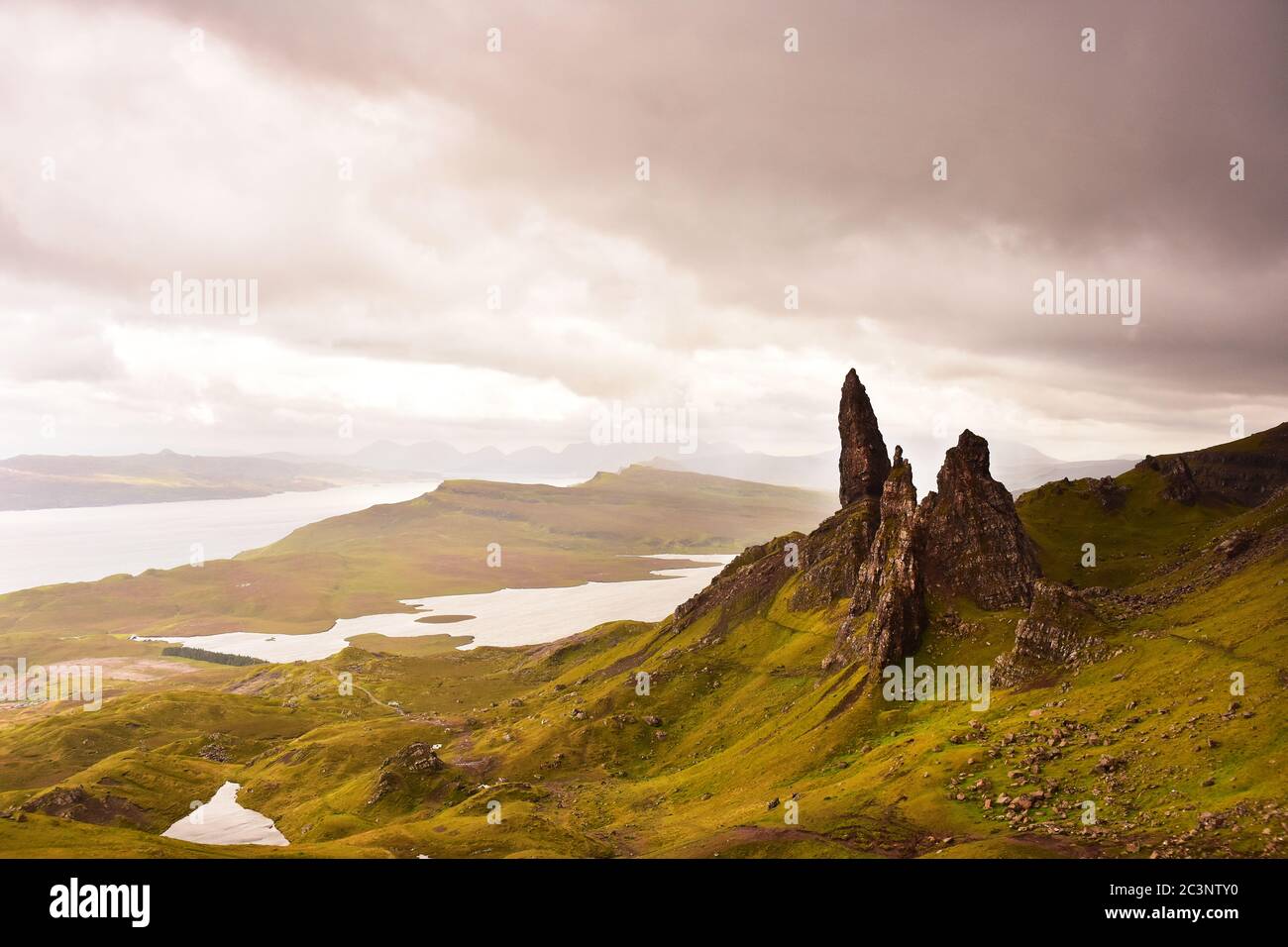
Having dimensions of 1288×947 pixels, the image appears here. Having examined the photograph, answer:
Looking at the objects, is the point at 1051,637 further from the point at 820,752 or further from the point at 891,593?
the point at 820,752

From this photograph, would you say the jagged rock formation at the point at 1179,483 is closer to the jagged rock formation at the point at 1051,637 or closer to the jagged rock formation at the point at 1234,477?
the jagged rock formation at the point at 1234,477

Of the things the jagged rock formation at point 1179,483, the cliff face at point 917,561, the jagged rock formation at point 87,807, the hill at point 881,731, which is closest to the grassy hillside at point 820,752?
the hill at point 881,731

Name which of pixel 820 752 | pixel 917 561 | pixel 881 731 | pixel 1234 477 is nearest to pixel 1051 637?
pixel 881 731

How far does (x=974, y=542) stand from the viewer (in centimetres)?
12638

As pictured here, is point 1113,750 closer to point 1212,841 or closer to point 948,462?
point 1212,841

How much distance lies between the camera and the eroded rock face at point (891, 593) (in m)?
112

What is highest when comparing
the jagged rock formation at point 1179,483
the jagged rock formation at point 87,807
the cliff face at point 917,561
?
the jagged rock formation at point 1179,483

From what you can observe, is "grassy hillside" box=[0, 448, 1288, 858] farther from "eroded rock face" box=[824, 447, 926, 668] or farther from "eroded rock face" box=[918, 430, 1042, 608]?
"eroded rock face" box=[918, 430, 1042, 608]

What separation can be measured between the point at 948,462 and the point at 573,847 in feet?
333

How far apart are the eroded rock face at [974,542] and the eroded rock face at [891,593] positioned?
15.0ft
